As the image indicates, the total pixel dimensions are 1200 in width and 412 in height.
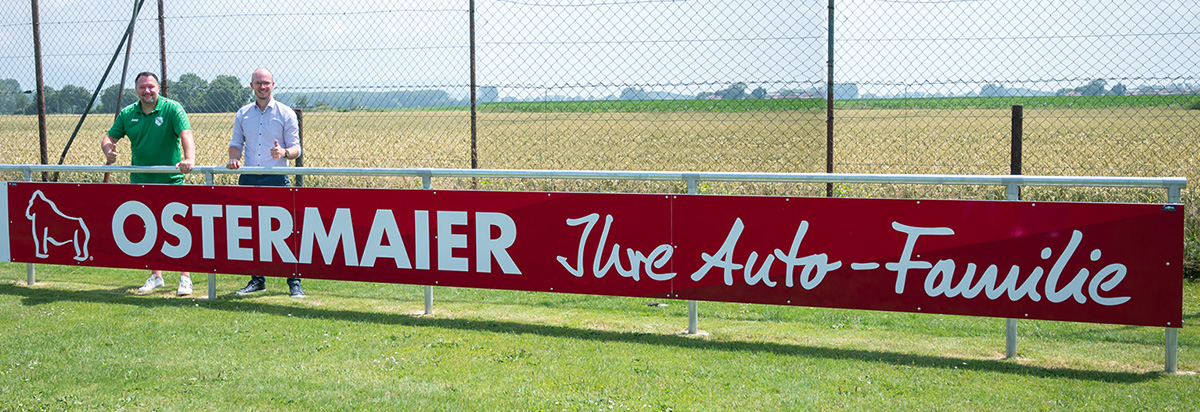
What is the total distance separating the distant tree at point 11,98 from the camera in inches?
471

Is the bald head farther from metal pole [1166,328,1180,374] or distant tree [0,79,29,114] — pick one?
Answer: distant tree [0,79,29,114]

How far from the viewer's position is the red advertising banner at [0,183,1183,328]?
4.62m

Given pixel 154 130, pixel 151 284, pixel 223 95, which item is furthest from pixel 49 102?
pixel 151 284

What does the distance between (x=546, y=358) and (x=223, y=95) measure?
769 centimetres

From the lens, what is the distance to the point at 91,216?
6.66 m

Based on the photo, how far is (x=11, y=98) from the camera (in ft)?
40.1

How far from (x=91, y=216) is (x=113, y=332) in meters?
1.47

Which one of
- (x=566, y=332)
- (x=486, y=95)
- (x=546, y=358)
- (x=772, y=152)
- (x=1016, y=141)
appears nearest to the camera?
(x=546, y=358)

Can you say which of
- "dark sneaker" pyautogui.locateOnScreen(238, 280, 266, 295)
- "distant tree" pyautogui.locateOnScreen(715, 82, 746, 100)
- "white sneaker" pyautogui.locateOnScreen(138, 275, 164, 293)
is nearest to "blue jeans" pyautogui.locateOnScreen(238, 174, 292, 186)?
"dark sneaker" pyautogui.locateOnScreen(238, 280, 266, 295)

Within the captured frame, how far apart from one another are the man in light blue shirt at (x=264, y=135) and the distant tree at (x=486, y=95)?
2128mm

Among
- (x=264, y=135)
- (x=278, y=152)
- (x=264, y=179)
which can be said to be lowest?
(x=264, y=179)

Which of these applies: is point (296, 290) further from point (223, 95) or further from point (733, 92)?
point (223, 95)

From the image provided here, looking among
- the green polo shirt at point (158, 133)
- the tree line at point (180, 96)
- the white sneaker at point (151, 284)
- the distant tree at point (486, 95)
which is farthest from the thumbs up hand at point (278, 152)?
the tree line at point (180, 96)

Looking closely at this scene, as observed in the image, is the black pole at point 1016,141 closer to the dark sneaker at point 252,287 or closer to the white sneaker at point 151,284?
the dark sneaker at point 252,287
